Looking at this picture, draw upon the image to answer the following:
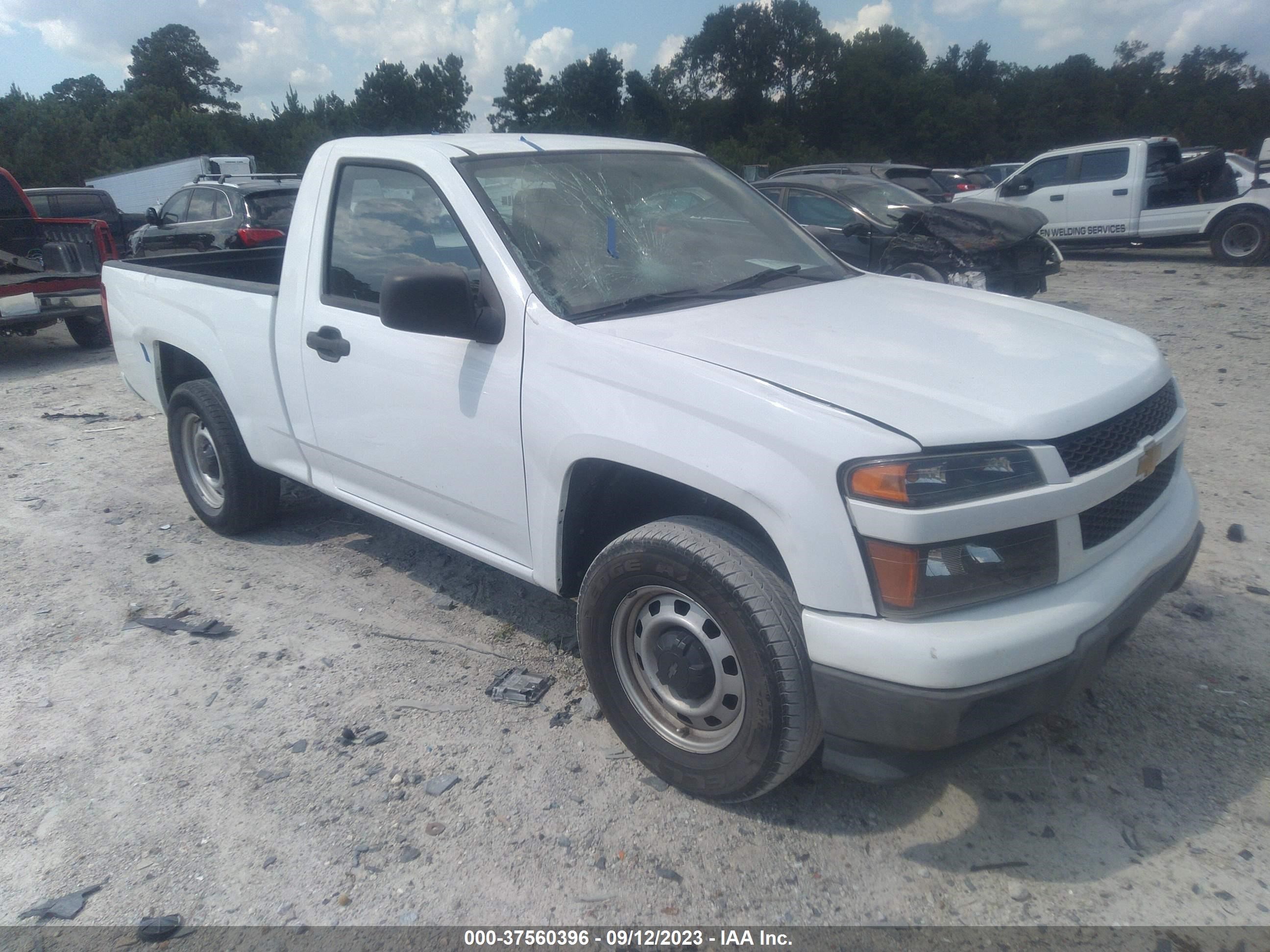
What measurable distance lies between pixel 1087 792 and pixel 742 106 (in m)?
67.3

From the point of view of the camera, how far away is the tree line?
45.7m

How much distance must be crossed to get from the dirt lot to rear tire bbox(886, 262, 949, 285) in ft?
14.3

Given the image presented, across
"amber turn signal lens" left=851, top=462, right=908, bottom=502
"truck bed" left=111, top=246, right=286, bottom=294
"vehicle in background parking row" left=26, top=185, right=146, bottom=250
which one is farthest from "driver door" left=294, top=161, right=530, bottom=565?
"vehicle in background parking row" left=26, top=185, right=146, bottom=250

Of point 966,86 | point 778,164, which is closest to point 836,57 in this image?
point 966,86

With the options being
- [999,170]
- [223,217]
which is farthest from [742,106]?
[223,217]

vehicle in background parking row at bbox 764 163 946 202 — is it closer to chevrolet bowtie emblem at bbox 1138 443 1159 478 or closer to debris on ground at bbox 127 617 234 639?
debris on ground at bbox 127 617 234 639

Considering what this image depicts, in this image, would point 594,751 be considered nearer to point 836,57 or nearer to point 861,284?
point 861,284

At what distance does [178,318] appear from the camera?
14.8 feet

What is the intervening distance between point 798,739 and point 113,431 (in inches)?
263

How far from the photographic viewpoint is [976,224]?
334 inches

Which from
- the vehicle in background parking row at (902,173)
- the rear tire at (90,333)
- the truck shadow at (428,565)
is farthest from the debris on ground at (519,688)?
the vehicle in background parking row at (902,173)

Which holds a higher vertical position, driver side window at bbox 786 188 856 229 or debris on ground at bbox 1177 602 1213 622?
driver side window at bbox 786 188 856 229

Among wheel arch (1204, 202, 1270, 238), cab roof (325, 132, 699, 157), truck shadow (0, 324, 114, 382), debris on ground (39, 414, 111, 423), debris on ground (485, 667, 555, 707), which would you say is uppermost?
cab roof (325, 132, 699, 157)

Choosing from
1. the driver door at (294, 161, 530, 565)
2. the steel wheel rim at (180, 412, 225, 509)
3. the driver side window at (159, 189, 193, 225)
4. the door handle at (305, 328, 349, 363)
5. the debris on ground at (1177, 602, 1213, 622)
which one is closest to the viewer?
the driver door at (294, 161, 530, 565)
